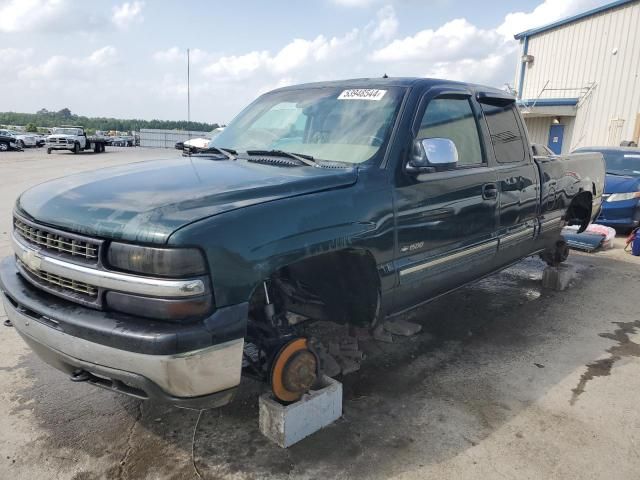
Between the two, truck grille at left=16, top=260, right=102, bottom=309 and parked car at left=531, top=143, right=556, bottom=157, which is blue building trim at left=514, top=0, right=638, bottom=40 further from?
truck grille at left=16, top=260, right=102, bottom=309

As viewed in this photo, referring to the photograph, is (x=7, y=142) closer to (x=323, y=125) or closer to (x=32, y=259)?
(x=323, y=125)

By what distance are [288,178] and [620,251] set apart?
6703 mm

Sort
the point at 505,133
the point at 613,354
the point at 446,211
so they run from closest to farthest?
the point at 446,211 → the point at 613,354 → the point at 505,133

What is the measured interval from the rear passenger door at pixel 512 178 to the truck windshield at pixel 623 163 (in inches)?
225

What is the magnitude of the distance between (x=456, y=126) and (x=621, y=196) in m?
6.08

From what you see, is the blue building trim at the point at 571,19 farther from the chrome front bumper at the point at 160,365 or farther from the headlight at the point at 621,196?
the chrome front bumper at the point at 160,365

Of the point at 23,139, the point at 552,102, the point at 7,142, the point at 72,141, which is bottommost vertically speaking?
the point at 7,142

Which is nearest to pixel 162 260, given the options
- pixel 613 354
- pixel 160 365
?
pixel 160 365

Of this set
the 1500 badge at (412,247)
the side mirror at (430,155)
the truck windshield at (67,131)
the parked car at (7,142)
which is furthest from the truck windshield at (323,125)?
the parked car at (7,142)

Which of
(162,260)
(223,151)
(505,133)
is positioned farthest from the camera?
(505,133)

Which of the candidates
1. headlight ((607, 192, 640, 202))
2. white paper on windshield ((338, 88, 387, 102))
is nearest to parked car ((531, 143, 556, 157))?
white paper on windshield ((338, 88, 387, 102))

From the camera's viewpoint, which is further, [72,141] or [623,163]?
[72,141]

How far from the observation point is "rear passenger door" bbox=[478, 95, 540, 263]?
12.8ft

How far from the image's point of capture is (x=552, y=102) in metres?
17.8
